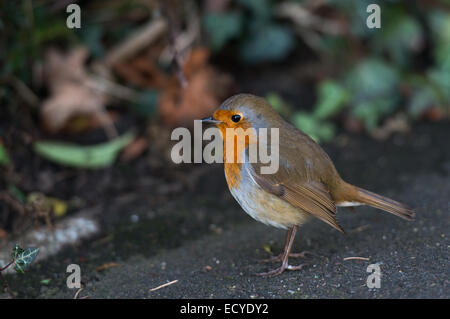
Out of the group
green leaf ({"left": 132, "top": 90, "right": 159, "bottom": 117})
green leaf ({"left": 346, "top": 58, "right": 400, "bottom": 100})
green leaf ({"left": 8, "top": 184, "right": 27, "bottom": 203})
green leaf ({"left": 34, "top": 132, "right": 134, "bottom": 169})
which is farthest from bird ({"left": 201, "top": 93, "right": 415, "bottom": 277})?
green leaf ({"left": 346, "top": 58, "right": 400, "bottom": 100})

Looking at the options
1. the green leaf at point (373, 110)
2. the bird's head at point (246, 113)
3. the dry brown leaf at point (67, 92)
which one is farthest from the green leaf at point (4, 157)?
the green leaf at point (373, 110)

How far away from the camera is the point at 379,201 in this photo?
11.8ft

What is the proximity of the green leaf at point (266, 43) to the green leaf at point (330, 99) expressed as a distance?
64cm

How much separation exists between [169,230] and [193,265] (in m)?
0.65

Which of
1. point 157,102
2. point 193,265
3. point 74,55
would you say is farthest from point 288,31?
point 193,265

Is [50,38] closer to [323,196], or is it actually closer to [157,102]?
[157,102]

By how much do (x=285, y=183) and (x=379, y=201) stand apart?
60 cm

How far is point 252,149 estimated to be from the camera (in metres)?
3.58

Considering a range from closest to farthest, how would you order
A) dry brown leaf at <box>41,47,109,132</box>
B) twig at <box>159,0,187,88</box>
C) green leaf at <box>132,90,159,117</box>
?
twig at <box>159,0,187,88</box>, dry brown leaf at <box>41,47,109,132</box>, green leaf at <box>132,90,159,117</box>

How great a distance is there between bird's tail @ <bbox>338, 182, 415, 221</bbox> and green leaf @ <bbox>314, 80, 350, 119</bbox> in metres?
1.90

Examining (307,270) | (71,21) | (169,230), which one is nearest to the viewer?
(307,270)

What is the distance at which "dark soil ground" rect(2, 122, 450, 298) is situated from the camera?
3242mm

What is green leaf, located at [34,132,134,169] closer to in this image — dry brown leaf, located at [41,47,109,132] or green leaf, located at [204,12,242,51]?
dry brown leaf, located at [41,47,109,132]

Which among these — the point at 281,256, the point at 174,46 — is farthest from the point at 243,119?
the point at 174,46
